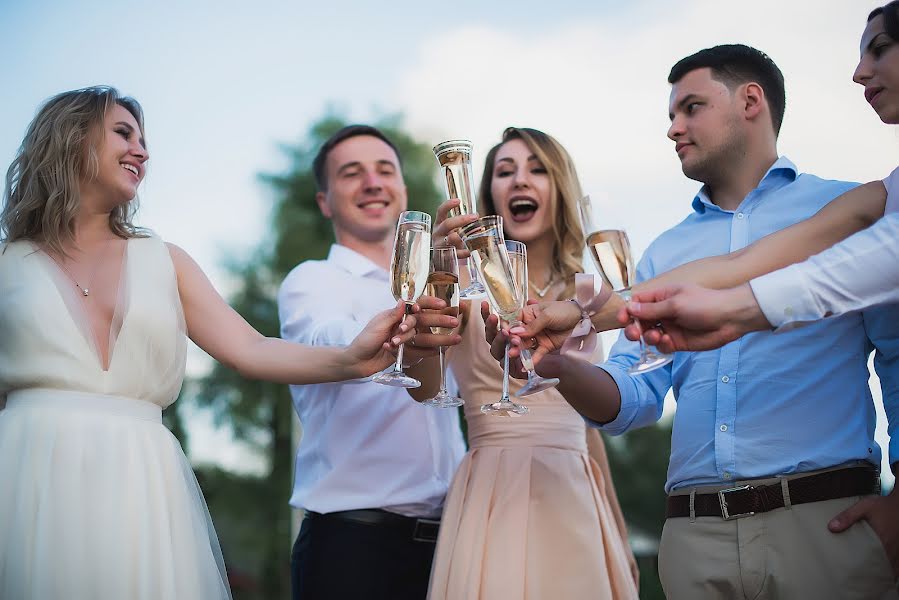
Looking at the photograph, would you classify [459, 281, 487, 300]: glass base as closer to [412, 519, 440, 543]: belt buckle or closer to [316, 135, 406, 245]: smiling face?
[412, 519, 440, 543]: belt buckle

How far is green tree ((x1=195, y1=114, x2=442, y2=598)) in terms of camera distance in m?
19.2

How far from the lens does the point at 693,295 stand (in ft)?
8.14

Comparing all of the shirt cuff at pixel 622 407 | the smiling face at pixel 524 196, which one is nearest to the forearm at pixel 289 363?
the shirt cuff at pixel 622 407

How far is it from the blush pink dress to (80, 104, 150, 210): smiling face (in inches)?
59.9

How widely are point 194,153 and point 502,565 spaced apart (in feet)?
48.6

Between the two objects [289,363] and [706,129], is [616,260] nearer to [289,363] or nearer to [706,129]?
[706,129]

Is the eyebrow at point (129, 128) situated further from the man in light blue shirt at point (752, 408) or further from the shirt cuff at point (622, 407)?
the shirt cuff at point (622, 407)

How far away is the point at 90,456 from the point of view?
2855 mm

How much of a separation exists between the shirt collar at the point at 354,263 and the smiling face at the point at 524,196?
31.2 inches

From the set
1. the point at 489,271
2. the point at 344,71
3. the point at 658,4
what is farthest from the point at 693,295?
the point at 344,71

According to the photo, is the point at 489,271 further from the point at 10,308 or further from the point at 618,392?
the point at 10,308

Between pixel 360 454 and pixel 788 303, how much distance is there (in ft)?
7.38

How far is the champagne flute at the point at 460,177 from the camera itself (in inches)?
126

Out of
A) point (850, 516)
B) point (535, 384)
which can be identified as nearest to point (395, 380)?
point (535, 384)
